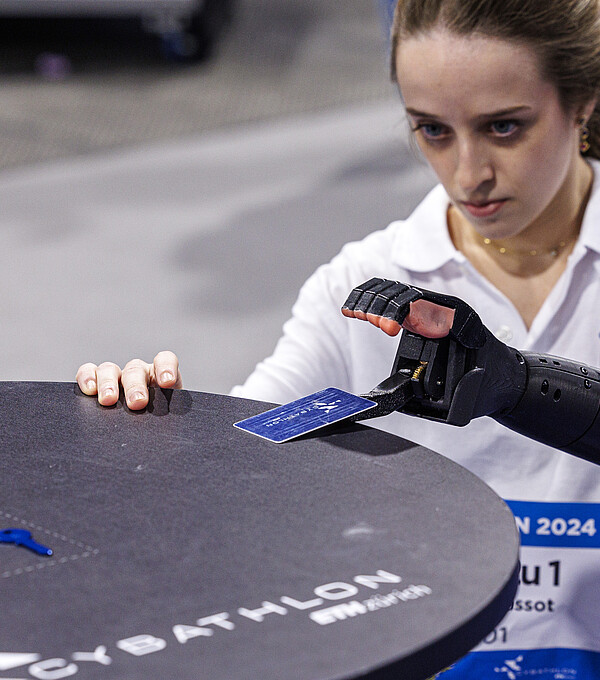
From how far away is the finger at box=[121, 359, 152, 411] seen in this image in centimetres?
106

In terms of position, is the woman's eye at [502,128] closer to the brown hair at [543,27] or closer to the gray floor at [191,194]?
the brown hair at [543,27]

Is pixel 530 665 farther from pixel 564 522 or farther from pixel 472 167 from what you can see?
pixel 472 167

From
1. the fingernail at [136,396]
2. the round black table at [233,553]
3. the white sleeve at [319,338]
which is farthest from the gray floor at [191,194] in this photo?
the round black table at [233,553]

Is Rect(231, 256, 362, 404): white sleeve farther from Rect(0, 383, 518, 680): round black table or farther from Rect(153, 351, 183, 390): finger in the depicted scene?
Rect(0, 383, 518, 680): round black table

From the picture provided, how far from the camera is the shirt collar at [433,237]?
1397 mm

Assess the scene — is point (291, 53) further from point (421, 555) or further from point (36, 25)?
point (421, 555)

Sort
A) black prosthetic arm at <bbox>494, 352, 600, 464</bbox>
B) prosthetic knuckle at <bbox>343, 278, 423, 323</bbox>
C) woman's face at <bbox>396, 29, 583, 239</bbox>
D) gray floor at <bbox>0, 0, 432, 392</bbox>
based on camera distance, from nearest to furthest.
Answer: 1. prosthetic knuckle at <bbox>343, 278, 423, 323</bbox>
2. black prosthetic arm at <bbox>494, 352, 600, 464</bbox>
3. woman's face at <bbox>396, 29, 583, 239</bbox>
4. gray floor at <bbox>0, 0, 432, 392</bbox>

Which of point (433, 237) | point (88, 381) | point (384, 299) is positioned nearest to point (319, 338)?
point (433, 237)

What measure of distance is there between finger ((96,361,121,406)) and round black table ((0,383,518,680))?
0.04 feet

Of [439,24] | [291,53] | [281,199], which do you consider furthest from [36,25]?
[439,24]

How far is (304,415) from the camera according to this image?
40.1 inches

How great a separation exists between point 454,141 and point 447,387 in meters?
0.39

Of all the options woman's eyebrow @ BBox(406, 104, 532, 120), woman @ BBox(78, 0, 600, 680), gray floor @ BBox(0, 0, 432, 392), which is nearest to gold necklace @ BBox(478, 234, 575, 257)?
woman @ BBox(78, 0, 600, 680)

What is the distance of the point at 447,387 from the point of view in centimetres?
97
